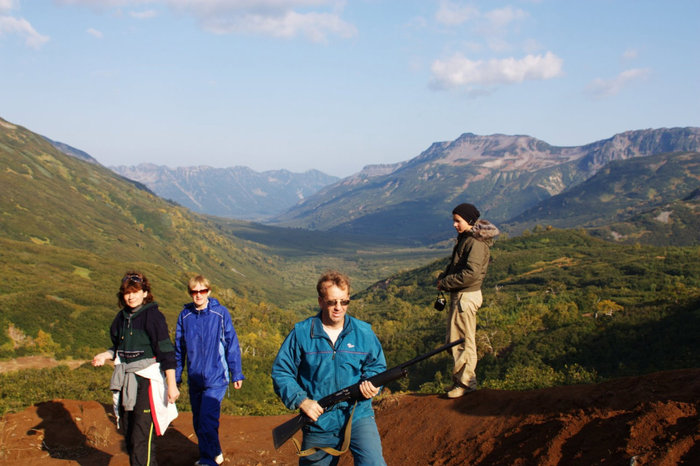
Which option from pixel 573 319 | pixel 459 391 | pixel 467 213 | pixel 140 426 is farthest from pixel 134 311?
pixel 573 319

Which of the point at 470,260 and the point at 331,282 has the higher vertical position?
the point at 331,282

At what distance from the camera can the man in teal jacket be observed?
5230mm

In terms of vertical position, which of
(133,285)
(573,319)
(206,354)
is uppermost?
(133,285)

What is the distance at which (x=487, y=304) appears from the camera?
218 ft

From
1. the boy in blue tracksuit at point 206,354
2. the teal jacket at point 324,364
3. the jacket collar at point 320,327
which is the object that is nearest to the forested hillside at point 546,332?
the boy in blue tracksuit at point 206,354

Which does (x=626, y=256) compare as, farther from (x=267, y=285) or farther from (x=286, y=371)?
(x=267, y=285)

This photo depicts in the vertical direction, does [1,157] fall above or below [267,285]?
above

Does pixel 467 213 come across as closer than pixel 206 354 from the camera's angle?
No

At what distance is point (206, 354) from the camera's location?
25.9 feet

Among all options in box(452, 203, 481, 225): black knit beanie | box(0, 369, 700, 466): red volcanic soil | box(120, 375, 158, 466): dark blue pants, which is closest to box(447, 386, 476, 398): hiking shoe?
box(0, 369, 700, 466): red volcanic soil

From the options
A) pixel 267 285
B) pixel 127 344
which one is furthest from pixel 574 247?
pixel 127 344

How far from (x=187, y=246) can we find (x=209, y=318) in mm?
189573

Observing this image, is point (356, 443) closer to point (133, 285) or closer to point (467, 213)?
point (133, 285)

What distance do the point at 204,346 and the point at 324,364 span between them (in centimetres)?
332
